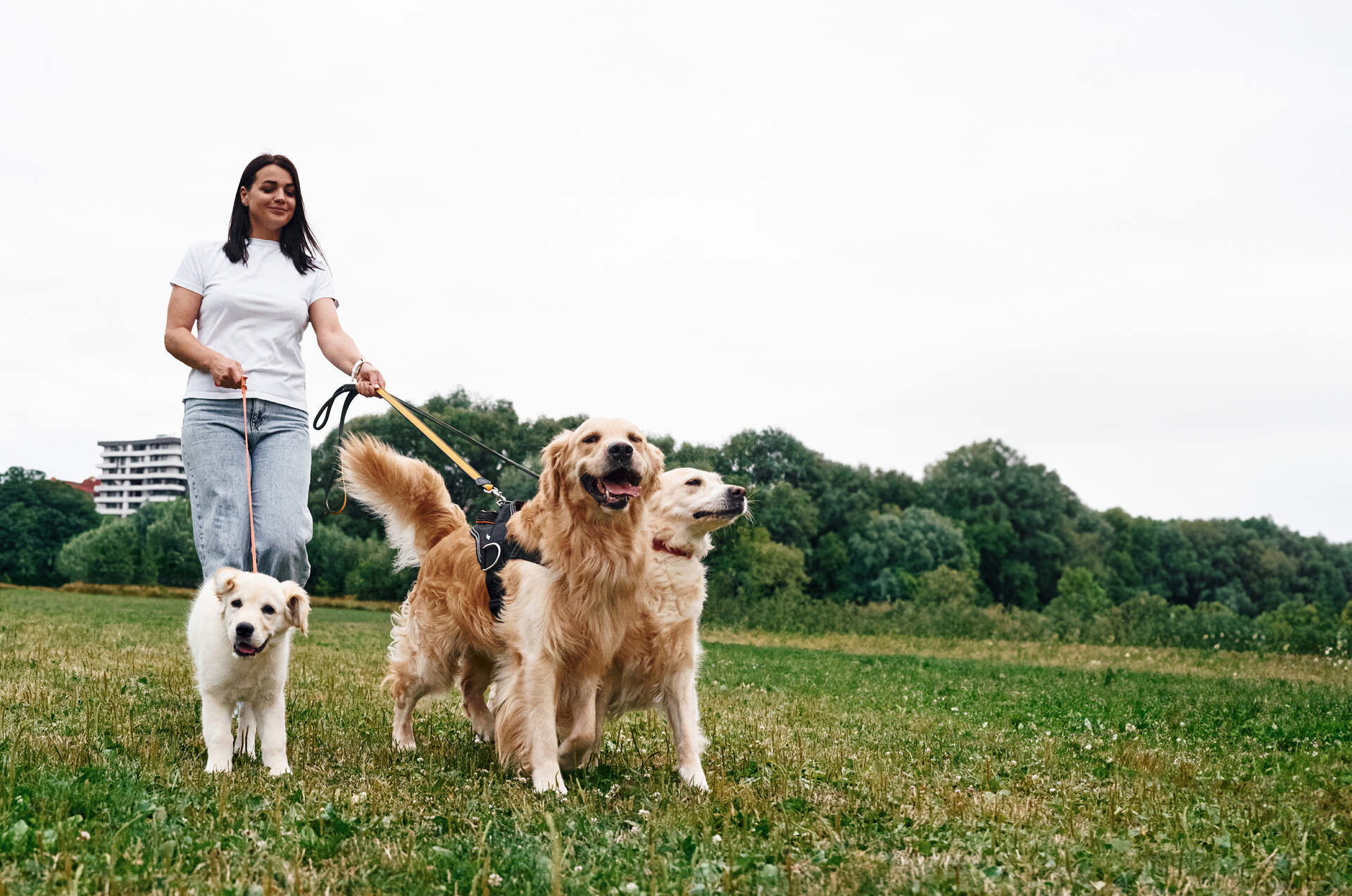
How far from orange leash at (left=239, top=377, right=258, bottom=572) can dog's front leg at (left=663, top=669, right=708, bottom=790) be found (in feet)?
6.87

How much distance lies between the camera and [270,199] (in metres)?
5.18

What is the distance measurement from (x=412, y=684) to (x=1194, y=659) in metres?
15.2

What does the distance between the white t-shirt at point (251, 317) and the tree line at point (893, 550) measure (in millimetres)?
18265

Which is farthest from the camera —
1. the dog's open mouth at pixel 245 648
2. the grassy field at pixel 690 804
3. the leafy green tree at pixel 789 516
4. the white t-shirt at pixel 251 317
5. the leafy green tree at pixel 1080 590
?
the leafy green tree at pixel 1080 590

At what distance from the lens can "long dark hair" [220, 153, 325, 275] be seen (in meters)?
5.18

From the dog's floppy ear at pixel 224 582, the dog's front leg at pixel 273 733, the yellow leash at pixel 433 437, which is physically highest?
the yellow leash at pixel 433 437

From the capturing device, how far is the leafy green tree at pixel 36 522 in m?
48.5

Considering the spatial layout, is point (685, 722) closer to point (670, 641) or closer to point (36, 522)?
point (670, 641)

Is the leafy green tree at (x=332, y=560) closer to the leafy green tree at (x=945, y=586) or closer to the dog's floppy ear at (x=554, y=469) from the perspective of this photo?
the leafy green tree at (x=945, y=586)

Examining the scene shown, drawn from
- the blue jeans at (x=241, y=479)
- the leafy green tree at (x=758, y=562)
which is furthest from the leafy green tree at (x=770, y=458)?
the blue jeans at (x=241, y=479)

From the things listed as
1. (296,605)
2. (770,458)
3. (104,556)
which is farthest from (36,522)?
(296,605)

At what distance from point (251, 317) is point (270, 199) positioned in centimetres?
63

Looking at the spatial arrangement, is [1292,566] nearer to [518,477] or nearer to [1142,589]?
[1142,589]

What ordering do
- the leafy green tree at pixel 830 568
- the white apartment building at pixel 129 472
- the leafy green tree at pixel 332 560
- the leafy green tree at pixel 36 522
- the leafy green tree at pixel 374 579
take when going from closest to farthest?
the leafy green tree at pixel 374 579, the leafy green tree at pixel 332 560, the leafy green tree at pixel 36 522, the leafy green tree at pixel 830 568, the white apartment building at pixel 129 472
